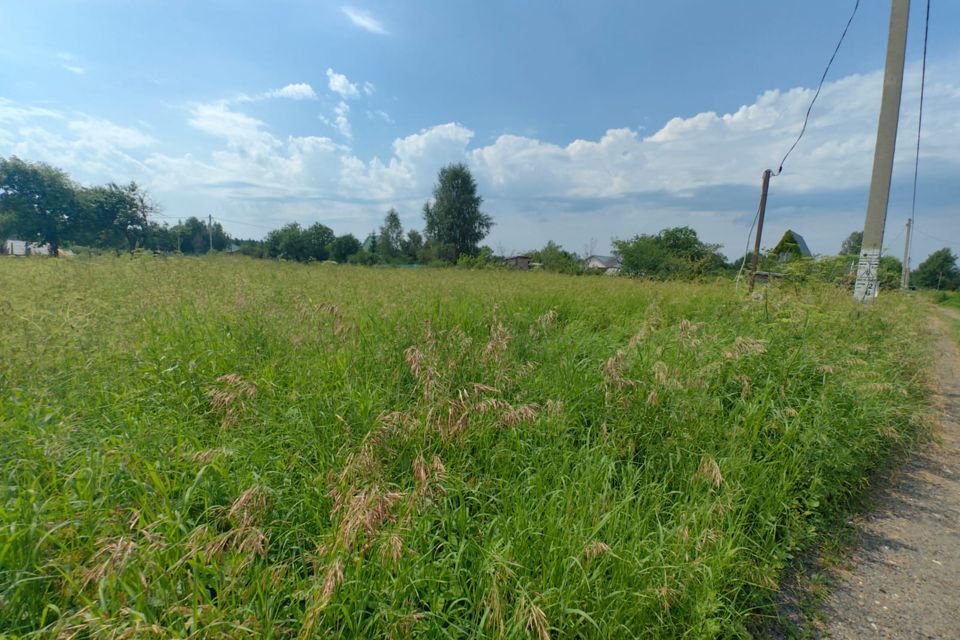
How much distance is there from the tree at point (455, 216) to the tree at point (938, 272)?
6060cm

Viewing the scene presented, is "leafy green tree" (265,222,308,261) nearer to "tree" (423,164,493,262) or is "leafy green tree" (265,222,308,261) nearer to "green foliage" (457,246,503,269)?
"tree" (423,164,493,262)

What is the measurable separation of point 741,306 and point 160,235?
53.2 m

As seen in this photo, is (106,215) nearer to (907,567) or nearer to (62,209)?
(62,209)

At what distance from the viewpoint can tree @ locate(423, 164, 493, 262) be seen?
41.4 meters

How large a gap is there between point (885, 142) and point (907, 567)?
20.5 feet

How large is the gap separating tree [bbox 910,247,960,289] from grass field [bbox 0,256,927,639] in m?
75.1

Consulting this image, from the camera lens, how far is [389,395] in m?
2.55

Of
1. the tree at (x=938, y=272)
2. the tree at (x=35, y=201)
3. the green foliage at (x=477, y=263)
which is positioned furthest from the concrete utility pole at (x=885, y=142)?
the tree at (x=938, y=272)

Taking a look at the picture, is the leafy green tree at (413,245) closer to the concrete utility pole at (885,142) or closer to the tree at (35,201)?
the tree at (35,201)

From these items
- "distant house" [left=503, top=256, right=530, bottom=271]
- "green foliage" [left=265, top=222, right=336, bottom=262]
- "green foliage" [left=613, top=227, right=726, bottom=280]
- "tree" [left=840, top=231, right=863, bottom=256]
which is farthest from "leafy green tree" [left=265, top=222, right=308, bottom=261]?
"tree" [left=840, top=231, right=863, bottom=256]

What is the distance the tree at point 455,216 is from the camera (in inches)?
1631

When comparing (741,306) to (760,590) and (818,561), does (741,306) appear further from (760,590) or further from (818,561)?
(760,590)

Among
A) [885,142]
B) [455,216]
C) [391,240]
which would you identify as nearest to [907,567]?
[885,142]

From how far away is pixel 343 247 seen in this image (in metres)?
54.1
